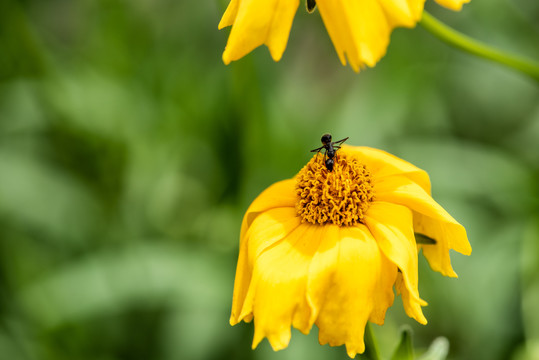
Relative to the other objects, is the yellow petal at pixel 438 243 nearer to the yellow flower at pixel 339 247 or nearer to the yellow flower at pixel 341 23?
the yellow flower at pixel 339 247

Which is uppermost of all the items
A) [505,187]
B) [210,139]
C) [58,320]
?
[210,139]

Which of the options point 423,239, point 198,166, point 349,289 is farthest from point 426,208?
point 198,166

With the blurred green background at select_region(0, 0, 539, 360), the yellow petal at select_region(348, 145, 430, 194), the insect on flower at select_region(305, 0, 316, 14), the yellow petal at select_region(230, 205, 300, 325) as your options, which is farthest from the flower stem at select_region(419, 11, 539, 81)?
the blurred green background at select_region(0, 0, 539, 360)

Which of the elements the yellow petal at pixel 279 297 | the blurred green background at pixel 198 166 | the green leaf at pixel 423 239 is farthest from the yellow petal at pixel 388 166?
the blurred green background at pixel 198 166

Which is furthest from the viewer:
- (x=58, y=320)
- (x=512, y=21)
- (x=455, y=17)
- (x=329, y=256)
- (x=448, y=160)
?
(x=455, y=17)

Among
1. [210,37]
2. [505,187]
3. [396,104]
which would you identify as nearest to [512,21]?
[396,104]

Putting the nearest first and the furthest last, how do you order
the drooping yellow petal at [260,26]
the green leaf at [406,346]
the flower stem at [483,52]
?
the drooping yellow petal at [260,26]
the green leaf at [406,346]
the flower stem at [483,52]

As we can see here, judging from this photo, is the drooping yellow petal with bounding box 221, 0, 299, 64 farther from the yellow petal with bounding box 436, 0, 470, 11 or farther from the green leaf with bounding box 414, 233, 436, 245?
the green leaf with bounding box 414, 233, 436, 245

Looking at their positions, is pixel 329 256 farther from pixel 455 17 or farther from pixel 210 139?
pixel 455 17
